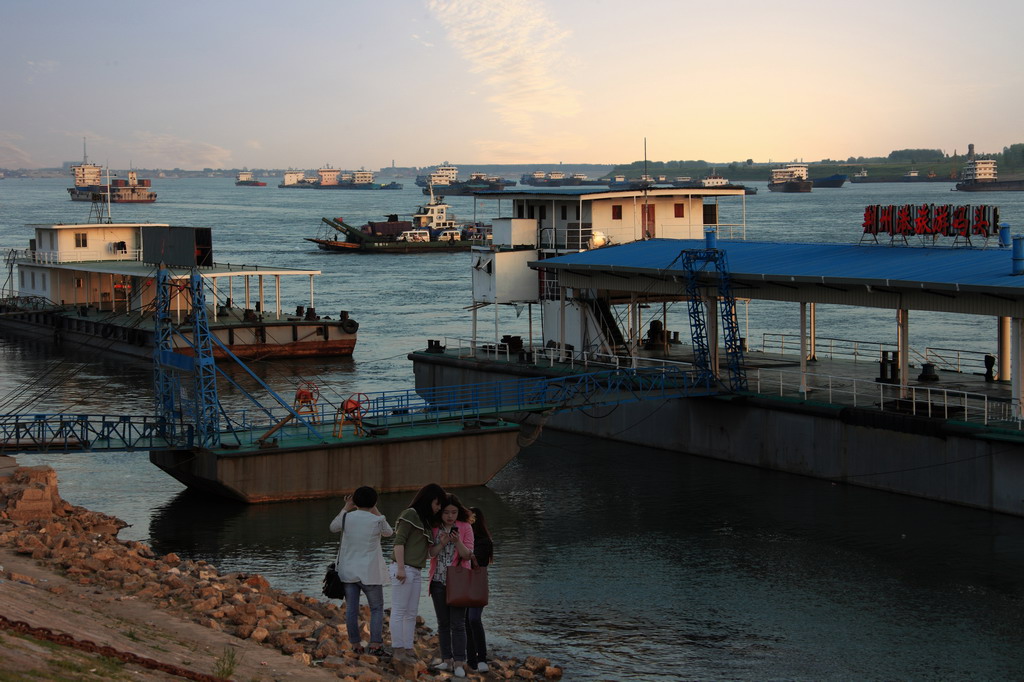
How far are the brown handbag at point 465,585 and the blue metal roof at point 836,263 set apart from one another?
16929 millimetres

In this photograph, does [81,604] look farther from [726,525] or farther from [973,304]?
[973,304]

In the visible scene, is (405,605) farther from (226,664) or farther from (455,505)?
(226,664)

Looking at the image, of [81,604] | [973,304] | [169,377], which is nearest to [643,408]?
[973,304]

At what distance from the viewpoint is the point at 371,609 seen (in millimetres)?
16578

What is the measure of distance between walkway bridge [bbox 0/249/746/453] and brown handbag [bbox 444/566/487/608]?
14.3 meters

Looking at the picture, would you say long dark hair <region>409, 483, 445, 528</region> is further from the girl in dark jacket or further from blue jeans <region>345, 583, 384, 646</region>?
blue jeans <region>345, 583, 384, 646</region>

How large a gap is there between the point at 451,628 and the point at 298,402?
633 inches

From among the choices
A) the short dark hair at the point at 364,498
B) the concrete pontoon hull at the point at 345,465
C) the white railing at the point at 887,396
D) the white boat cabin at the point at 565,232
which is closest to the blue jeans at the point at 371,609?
the short dark hair at the point at 364,498

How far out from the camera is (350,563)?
16391 mm

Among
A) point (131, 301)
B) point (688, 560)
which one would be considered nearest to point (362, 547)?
point (688, 560)

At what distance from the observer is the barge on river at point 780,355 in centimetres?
3003

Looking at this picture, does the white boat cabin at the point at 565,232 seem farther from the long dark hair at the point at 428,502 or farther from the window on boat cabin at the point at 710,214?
the long dark hair at the point at 428,502

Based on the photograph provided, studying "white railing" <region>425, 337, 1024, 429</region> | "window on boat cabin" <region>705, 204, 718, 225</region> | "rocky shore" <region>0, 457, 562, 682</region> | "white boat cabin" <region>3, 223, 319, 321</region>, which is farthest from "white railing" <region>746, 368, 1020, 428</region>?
"white boat cabin" <region>3, 223, 319, 321</region>

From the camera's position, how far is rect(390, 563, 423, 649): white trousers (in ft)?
53.1
